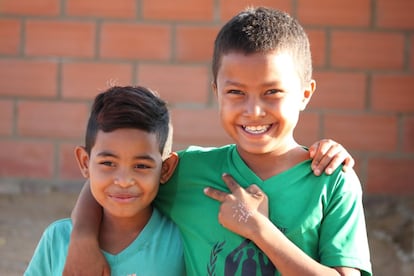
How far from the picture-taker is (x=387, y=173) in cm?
445

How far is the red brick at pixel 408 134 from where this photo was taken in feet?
14.5

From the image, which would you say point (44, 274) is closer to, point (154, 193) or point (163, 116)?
point (154, 193)

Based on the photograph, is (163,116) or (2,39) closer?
(163,116)

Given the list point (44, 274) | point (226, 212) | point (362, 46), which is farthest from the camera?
point (362, 46)

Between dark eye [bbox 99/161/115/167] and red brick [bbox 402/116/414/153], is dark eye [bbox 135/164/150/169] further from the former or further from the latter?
red brick [bbox 402/116/414/153]

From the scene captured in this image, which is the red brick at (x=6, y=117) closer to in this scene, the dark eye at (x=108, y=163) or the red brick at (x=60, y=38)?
the red brick at (x=60, y=38)

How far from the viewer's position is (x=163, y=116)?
2.65 m

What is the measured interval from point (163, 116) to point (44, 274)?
614 millimetres

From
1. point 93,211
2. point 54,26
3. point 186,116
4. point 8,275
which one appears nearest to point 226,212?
point 93,211

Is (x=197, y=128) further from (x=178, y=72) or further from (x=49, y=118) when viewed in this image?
(x=49, y=118)

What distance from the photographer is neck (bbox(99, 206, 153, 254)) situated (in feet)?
8.46

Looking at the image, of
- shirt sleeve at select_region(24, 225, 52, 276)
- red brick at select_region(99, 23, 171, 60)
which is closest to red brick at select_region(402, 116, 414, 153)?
red brick at select_region(99, 23, 171, 60)

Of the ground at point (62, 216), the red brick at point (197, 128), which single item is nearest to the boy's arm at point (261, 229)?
the ground at point (62, 216)

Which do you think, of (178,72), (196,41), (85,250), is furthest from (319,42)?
(85,250)
